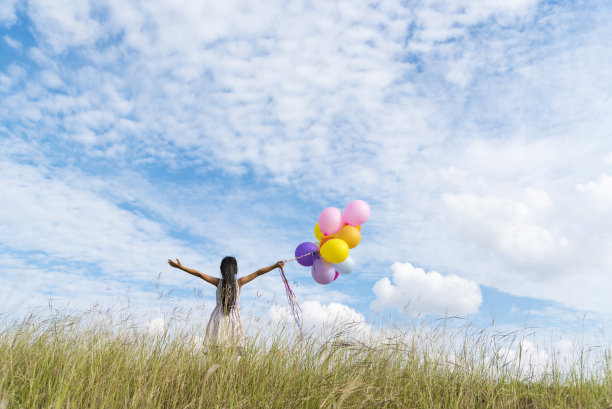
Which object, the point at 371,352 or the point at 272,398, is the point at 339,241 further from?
the point at 272,398

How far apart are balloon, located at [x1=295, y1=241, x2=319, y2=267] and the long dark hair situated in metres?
1.07

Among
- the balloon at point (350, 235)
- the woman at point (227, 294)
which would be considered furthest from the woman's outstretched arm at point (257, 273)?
the balloon at point (350, 235)

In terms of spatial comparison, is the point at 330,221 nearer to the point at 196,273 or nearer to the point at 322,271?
the point at 322,271

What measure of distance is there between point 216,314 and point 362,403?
322 centimetres

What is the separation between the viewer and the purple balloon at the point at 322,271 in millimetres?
7184

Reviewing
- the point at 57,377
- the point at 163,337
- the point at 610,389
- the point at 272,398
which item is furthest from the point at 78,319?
the point at 610,389

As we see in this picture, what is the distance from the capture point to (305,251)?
7.28 m

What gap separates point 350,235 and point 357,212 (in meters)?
0.39

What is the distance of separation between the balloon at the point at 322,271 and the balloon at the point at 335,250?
A: 9.4 inches

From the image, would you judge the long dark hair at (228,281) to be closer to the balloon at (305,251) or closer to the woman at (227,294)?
the woman at (227,294)

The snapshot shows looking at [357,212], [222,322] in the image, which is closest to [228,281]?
[222,322]

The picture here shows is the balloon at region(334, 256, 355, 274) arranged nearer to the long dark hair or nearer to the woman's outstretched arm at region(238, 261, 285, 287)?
the woman's outstretched arm at region(238, 261, 285, 287)

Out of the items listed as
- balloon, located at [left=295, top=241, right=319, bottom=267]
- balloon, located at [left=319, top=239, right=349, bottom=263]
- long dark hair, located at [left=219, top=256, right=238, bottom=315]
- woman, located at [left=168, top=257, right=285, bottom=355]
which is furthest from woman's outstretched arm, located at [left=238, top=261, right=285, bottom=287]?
balloon, located at [left=319, top=239, right=349, bottom=263]

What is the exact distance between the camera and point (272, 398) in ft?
13.0
